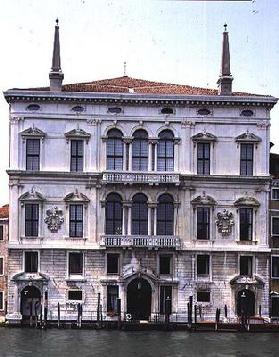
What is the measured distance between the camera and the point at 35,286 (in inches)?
1454

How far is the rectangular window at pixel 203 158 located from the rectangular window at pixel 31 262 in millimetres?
8389

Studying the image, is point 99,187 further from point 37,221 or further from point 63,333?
point 63,333

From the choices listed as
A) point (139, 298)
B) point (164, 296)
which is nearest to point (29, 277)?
point (139, 298)

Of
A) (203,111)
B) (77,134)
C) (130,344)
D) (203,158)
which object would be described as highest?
(203,111)

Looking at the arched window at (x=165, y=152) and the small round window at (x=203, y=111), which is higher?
the small round window at (x=203, y=111)

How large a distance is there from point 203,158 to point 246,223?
356cm

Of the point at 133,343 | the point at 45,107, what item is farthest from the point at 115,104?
the point at 133,343

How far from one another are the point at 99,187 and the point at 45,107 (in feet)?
14.5

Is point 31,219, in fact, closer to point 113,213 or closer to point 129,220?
point 113,213

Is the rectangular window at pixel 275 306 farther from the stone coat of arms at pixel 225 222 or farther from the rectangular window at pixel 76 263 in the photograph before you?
the rectangular window at pixel 76 263

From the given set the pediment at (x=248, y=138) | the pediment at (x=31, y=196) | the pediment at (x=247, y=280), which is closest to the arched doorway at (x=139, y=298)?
the pediment at (x=247, y=280)

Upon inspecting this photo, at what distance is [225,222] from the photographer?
3784 cm

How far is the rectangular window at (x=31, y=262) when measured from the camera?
37094mm

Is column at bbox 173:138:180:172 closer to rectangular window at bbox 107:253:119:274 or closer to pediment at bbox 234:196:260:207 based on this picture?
pediment at bbox 234:196:260:207
